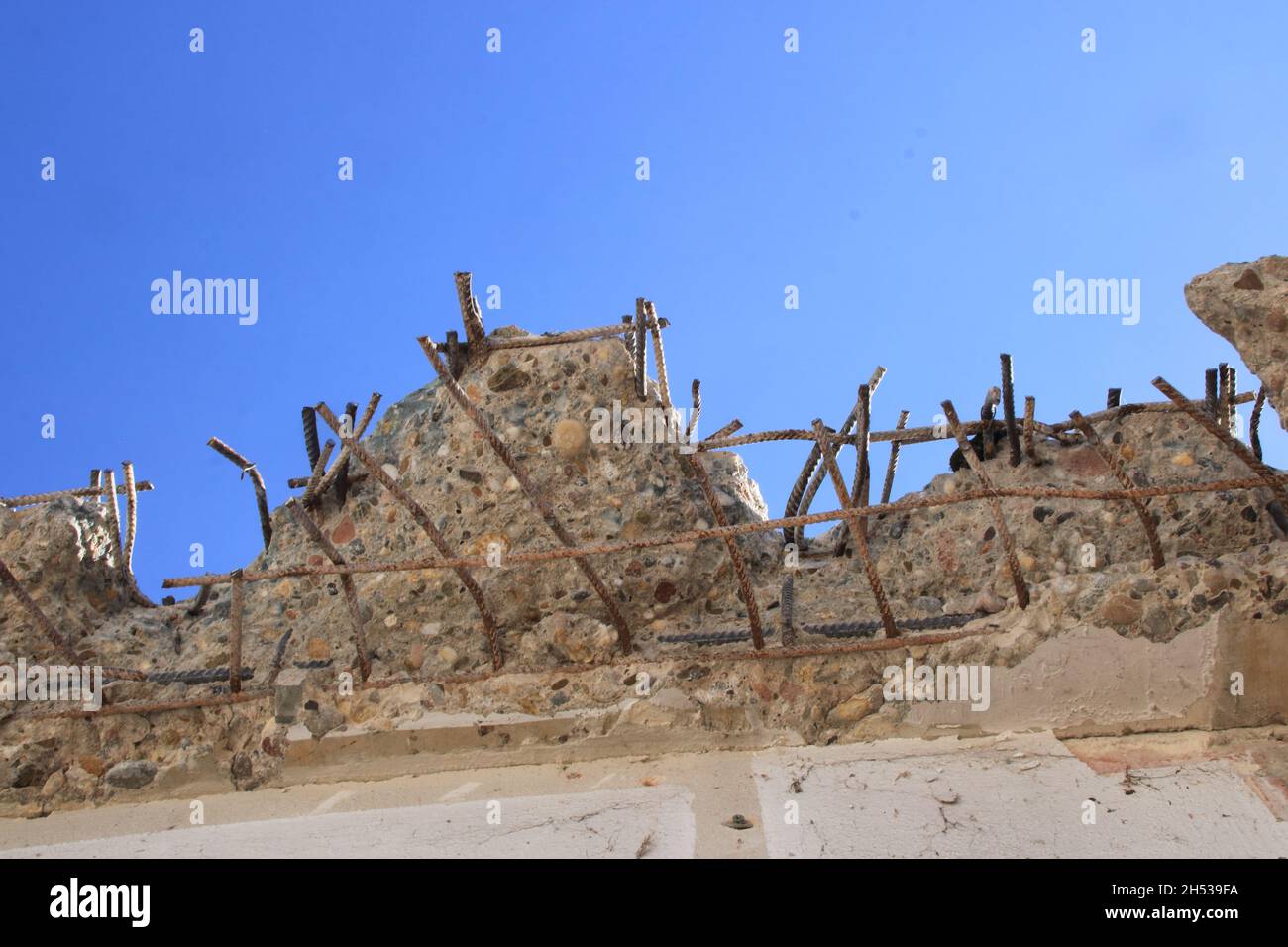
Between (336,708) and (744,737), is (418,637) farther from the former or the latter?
(744,737)

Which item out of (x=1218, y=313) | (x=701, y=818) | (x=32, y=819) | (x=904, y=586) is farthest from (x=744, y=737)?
(x=32, y=819)

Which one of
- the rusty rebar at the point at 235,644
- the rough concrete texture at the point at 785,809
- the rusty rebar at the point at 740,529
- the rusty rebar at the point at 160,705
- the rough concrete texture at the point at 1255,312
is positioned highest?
the rough concrete texture at the point at 1255,312

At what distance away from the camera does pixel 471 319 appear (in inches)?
256

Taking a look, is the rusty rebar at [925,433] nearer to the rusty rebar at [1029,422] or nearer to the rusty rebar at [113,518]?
the rusty rebar at [1029,422]

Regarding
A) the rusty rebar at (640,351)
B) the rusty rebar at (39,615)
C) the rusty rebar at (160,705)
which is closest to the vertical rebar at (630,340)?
the rusty rebar at (640,351)

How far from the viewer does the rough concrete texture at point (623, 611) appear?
16.9ft

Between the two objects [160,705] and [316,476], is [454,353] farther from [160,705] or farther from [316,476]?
[160,705]

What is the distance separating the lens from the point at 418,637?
5.99 m

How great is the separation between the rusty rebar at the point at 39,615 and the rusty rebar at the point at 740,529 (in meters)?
0.85

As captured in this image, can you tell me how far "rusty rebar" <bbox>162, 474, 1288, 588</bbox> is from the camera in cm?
507

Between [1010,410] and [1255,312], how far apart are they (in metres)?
1.17
